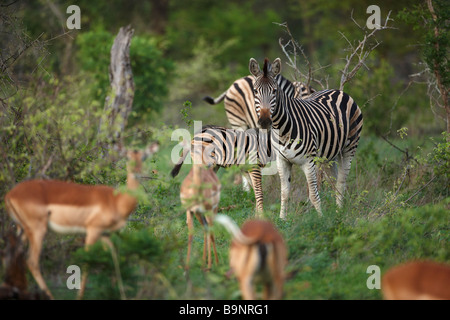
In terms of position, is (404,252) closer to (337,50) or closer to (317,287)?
(317,287)

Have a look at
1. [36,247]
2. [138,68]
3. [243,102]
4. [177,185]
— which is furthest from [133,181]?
[138,68]

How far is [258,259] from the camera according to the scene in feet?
15.4

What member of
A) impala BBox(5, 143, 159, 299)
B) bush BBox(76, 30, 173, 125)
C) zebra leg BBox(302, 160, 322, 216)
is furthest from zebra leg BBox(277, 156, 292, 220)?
bush BBox(76, 30, 173, 125)

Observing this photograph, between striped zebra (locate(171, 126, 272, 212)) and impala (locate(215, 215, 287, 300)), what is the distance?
11.4ft

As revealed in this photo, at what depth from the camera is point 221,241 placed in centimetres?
780

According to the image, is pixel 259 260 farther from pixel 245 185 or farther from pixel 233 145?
pixel 245 185

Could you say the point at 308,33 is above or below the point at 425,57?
above

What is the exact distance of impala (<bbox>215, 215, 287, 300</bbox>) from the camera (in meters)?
4.72

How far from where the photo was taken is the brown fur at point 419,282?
4.66 m

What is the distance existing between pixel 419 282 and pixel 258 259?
136 cm

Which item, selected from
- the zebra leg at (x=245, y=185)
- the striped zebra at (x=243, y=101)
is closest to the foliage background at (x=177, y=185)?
the zebra leg at (x=245, y=185)

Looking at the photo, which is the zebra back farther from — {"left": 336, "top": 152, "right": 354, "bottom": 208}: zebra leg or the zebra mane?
{"left": 336, "top": 152, "right": 354, "bottom": 208}: zebra leg

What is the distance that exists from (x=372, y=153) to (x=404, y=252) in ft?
15.2
